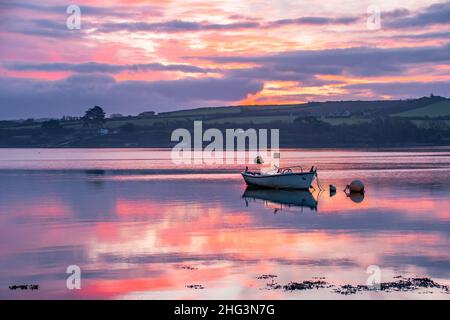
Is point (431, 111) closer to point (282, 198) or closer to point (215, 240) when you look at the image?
point (282, 198)

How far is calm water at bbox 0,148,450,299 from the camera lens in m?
20.0

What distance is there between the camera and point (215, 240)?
2752 centimetres

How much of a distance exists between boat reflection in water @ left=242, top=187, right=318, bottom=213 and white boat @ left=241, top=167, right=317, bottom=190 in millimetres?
336

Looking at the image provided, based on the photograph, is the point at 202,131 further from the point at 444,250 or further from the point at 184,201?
the point at 444,250

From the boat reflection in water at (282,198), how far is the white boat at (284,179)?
336mm

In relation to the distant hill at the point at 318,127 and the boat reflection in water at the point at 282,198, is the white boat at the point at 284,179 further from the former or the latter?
the distant hill at the point at 318,127

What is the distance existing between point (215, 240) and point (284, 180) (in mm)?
22370

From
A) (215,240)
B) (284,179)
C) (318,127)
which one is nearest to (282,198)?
(284,179)

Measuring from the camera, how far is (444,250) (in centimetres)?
2456

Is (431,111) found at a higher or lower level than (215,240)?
higher

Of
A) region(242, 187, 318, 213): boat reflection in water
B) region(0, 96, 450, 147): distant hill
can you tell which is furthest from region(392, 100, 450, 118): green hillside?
region(242, 187, 318, 213): boat reflection in water

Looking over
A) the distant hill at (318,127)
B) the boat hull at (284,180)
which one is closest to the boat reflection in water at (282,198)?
the boat hull at (284,180)
